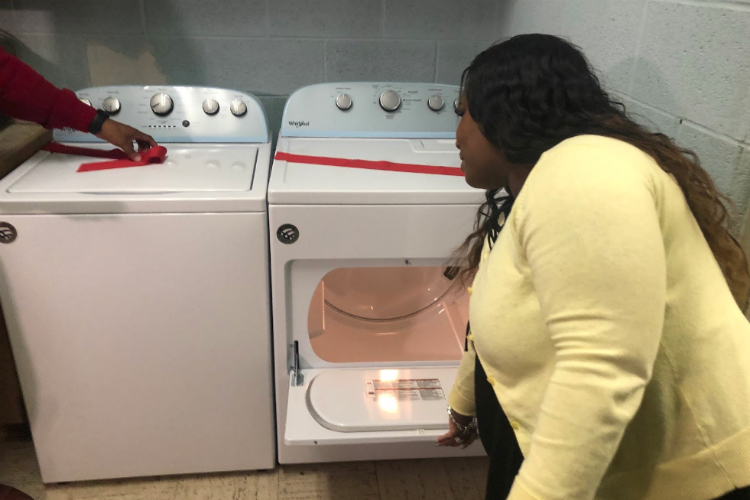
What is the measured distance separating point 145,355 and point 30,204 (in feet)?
1.31

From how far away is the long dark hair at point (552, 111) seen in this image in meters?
0.64

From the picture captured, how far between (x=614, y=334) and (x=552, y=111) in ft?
0.92

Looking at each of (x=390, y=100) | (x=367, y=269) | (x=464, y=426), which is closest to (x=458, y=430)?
(x=464, y=426)

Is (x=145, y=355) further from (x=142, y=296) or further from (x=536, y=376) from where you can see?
(x=536, y=376)

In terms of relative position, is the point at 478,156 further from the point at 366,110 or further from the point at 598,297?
the point at 366,110

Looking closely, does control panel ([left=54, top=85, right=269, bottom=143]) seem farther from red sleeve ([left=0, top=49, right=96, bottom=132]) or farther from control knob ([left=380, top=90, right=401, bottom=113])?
control knob ([left=380, top=90, right=401, bottom=113])

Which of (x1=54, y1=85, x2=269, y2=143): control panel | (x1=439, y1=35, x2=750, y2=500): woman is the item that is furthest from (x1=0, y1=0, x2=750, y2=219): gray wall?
(x1=439, y1=35, x2=750, y2=500): woman

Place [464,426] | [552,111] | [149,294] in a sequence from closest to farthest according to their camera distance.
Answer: [552,111] → [464,426] → [149,294]

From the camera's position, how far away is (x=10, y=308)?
3.86ft

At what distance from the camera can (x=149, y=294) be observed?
119cm

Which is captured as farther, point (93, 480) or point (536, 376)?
point (93, 480)

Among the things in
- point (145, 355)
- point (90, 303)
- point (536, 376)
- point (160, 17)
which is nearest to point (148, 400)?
point (145, 355)

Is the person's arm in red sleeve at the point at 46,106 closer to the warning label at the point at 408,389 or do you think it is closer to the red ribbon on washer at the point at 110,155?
the red ribbon on washer at the point at 110,155

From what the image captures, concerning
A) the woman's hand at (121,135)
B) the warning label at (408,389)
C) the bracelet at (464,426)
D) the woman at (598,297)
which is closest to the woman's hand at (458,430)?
the bracelet at (464,426)
